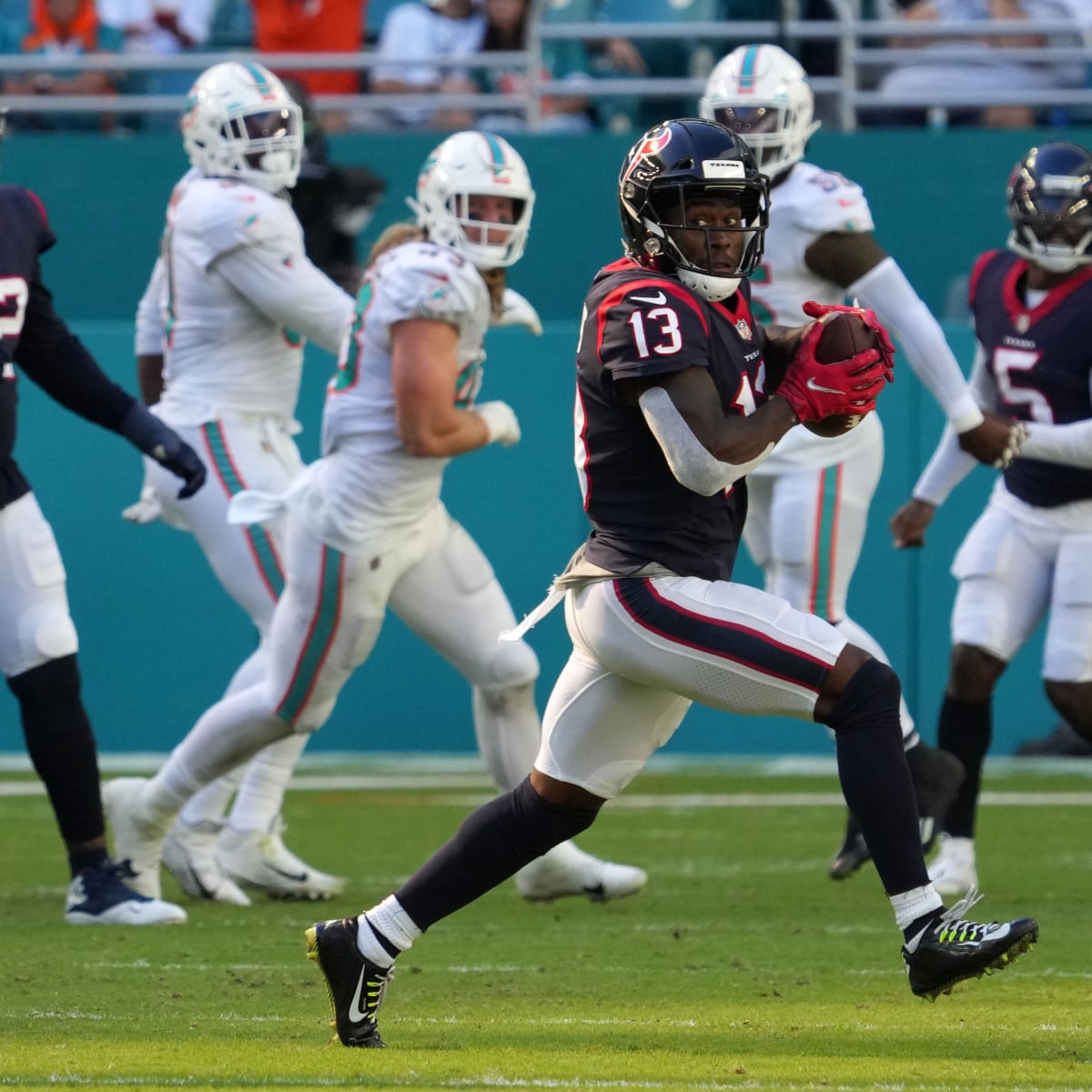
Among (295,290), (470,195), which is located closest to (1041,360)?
(470,195)

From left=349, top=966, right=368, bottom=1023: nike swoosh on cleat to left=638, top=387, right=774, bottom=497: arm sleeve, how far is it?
1.02m

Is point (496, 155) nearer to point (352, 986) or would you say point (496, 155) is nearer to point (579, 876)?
point (579, 876)

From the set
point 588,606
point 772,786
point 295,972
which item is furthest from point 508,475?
point 588,606

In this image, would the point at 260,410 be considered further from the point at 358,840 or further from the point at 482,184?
the point at 358,840

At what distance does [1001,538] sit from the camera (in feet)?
19.0

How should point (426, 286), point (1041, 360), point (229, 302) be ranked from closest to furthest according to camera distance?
1. point (426, 286)
2. point (1041, 360)
3. point (229, 302)

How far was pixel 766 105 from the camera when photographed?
5.87 meters

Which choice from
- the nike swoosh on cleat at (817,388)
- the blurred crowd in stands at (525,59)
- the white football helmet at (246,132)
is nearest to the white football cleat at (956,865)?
the nike swoosh on cleat at (817,388)

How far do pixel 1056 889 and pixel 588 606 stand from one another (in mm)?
2517

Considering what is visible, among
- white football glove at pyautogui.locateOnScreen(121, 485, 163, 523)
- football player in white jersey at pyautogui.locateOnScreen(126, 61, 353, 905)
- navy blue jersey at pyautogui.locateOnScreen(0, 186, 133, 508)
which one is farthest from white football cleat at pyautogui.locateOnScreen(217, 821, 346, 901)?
navy blue jersey at pyautogui.locateOnScreen(0, 186, 133, 508)

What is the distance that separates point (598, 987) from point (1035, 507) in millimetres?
2113

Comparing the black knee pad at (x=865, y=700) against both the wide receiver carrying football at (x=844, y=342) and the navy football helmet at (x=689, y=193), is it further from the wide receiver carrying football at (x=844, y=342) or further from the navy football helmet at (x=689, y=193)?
the navy football helmet at (x=689, y=193)

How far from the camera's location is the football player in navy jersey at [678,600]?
11.9ft

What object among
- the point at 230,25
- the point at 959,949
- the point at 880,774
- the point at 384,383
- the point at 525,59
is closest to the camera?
the point at 959,949
